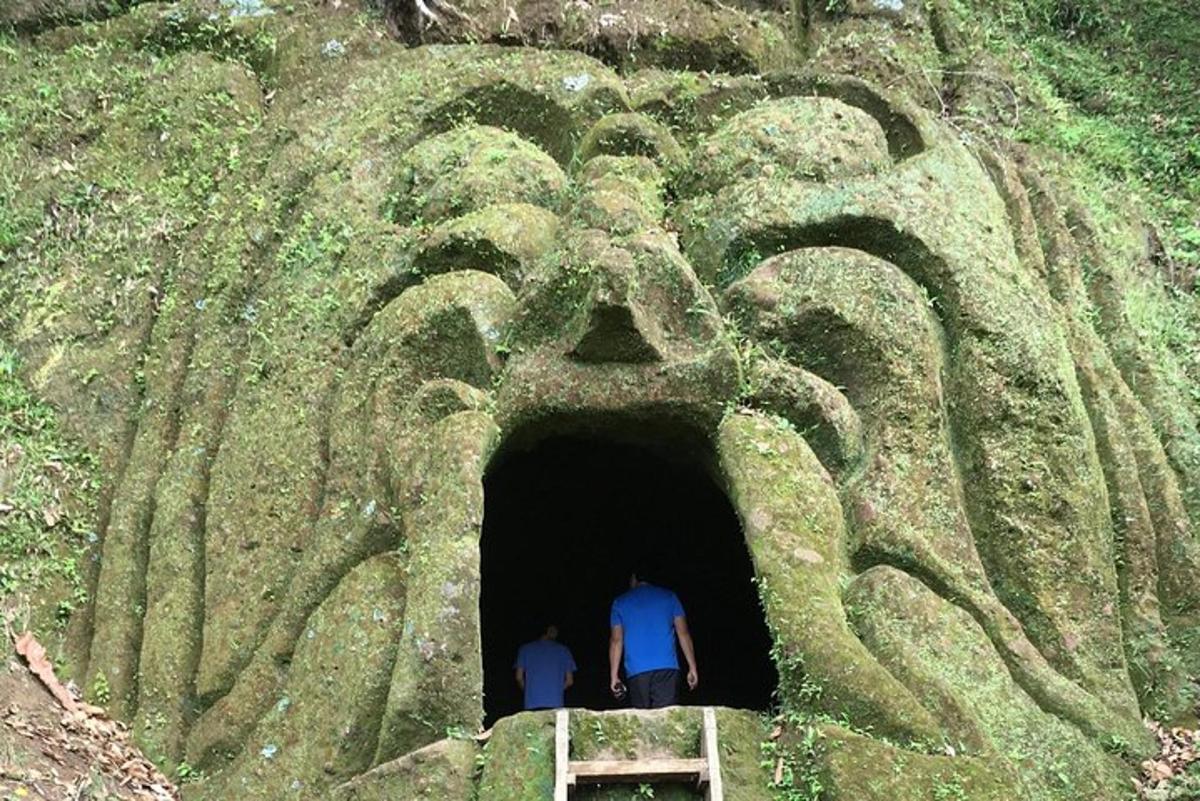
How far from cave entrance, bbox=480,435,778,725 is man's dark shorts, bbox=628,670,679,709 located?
2.55 metres

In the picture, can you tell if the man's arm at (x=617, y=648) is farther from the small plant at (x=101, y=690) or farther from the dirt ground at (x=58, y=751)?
the small plant at (x=101, y=690)

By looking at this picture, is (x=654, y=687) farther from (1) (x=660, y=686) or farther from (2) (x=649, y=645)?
(2) (x=649, y=645)

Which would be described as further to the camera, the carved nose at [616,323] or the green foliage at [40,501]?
the green foliage at [40,501]

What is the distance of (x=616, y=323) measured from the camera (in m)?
7.47

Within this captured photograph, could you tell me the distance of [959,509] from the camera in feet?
25.2

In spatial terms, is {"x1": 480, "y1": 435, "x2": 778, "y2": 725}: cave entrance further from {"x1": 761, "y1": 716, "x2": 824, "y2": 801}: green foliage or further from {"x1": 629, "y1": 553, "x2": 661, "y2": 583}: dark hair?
{"x1": 761, "y1": 716, "x2": 824, "y2": 801}: green foliage

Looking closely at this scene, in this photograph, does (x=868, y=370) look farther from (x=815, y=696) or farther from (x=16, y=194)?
(x=16, y=194)

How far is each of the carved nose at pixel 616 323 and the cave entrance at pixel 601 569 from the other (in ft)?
10.2

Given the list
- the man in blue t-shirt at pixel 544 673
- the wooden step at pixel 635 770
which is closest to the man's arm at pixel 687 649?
the man in blue t-shirt at pixel 544 673

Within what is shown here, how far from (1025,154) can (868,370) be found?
4.52m

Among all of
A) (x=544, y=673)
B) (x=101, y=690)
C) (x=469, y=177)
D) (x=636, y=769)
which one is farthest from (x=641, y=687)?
(x=469, y=177)

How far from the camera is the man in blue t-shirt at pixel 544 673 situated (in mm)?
8727

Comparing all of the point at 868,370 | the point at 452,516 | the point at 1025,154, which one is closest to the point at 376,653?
the point at 452,516

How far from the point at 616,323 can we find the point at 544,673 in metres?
2.72
